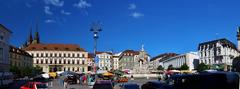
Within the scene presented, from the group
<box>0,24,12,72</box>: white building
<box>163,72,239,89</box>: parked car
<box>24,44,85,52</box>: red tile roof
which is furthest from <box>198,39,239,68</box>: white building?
<box>163,72,239,89</box>: parked car

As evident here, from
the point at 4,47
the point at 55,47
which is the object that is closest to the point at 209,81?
the point at 4,47

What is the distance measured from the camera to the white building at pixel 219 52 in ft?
456

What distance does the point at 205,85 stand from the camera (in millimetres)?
21844

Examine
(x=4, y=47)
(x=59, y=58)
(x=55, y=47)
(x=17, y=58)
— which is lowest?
(x=17, y=58)

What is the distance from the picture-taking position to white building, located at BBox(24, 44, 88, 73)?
175363 millimetres

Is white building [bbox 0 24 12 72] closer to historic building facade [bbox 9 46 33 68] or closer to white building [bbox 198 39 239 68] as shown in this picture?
historic building facade [bbox 9 46 33 68]

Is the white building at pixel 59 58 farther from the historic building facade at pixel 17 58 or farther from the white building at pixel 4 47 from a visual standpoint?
the white building at pixel 4 47

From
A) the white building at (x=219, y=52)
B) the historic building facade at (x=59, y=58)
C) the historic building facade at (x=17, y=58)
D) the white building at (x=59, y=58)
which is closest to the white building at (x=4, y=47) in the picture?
the historic building facade at (x=17, y=58)

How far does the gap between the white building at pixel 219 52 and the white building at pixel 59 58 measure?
48550mm

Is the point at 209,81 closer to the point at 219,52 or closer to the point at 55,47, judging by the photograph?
the point at 219,52

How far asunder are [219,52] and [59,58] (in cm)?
6506

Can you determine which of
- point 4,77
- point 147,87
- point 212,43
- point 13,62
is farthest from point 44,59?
point 147,87

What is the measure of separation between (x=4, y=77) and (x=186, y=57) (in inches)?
4708

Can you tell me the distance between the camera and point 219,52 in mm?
141875
